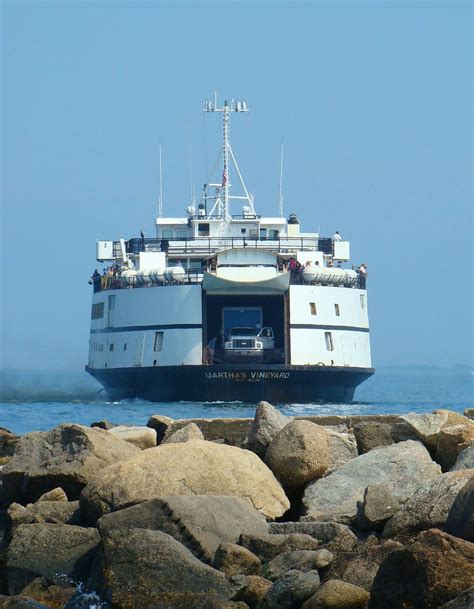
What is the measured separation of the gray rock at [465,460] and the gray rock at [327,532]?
1.55 meters

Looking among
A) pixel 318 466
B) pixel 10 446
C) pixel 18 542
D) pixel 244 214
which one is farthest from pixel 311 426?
pixel 244 214

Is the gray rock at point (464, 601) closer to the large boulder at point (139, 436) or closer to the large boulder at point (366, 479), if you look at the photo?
the large boulder at point (366, 479)

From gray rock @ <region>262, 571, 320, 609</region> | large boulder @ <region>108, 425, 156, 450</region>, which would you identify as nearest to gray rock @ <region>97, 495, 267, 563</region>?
gray rock @ <region>262, 571, 320, 609</region>

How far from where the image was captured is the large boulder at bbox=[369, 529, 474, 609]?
8.54 metres

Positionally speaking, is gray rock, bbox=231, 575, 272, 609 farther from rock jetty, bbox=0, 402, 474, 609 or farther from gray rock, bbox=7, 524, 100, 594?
gray rock, bbox=7, 524, 100, 594

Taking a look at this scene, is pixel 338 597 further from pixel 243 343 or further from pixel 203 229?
pixel 203 229

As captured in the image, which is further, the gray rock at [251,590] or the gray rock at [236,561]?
the gray rock at [236,561]

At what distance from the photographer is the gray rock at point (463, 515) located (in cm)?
944

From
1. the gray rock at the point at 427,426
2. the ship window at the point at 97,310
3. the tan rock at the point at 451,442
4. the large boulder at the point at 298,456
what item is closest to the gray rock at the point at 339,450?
the large boulder at the point at 298,456

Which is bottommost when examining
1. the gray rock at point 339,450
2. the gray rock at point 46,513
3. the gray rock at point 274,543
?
the gray rock at point 274,543

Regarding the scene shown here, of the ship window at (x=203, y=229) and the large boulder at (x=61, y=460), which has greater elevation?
the ship window at (x=203, y=229)

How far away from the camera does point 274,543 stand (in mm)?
9977

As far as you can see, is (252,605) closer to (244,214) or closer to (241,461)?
(241,461)

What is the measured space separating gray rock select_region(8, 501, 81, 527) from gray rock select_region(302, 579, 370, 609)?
314cm
